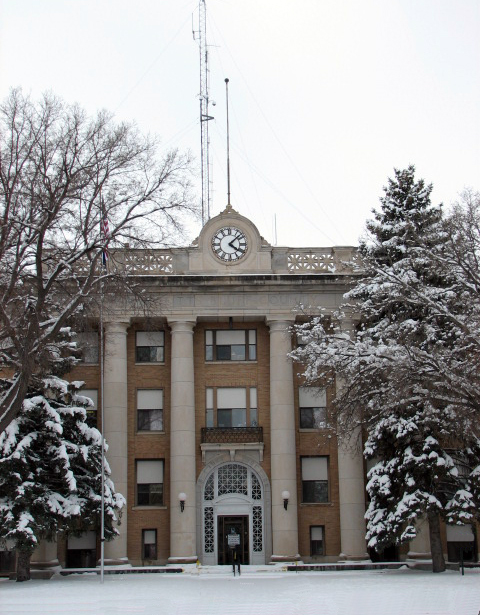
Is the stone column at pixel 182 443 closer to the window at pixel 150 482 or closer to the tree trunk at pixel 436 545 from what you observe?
the window at pixel 150 482

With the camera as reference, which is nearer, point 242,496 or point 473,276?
point 473,276

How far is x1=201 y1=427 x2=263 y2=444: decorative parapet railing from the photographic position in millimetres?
40375

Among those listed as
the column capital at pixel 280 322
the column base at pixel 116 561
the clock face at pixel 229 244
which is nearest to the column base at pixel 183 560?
the column base at pixel 116 561

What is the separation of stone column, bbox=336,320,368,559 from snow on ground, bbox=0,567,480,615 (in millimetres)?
4979

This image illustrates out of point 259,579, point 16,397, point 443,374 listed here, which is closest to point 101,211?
point 16,397

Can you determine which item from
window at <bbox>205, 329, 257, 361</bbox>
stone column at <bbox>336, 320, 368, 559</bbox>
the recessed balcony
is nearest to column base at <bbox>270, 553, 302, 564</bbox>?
stone column at <bbox>336, 320, 368, 559</bbox>

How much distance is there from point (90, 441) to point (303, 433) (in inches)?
418

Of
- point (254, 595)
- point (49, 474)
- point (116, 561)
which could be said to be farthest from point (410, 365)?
point (116, 561)

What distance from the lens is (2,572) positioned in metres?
38.8

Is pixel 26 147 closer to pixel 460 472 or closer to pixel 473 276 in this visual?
pixel 473 276

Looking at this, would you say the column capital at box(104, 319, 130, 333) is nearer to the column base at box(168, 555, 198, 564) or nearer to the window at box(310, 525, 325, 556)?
the column base at box(168, 555, 198, 564)

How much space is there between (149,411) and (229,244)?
8.29m

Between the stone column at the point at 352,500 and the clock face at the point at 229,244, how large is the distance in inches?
251

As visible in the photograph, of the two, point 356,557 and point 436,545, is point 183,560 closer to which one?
point 356,557
